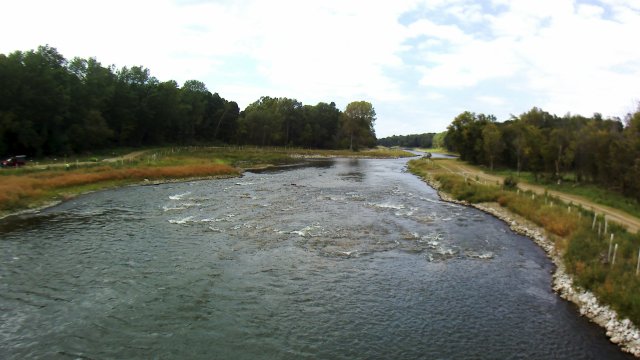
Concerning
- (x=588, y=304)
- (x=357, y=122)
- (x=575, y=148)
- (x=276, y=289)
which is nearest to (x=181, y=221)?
(x=276, y=289)

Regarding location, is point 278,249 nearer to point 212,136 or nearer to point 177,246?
point 177,246

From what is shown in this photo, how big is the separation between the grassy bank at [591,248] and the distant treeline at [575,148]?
10.9 meters

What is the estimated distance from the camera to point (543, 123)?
91.9 metres

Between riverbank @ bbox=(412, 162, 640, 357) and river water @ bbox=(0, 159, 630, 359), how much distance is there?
1.72 ft

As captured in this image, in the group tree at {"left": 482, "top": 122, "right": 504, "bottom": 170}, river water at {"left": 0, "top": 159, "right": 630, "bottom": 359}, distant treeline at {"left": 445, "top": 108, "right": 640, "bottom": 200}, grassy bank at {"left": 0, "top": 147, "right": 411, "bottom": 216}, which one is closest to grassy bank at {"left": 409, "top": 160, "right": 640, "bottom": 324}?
river water at {"left": 0, "top": 159, "right": 630, "bottom": 359}

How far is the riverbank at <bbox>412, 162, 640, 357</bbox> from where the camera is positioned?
1835 centimetres

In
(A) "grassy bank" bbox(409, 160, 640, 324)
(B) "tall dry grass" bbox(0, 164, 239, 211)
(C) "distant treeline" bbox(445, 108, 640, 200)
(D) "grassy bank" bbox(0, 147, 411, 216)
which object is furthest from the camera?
(C) "distant treeline" bbox(445, 108, 640, 200)

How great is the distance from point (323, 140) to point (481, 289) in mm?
169251

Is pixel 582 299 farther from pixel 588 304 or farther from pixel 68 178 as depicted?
pixel 68 178

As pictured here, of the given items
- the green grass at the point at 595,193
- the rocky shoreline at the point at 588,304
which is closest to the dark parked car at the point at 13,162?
the rocky shoreline at the point at 588,304

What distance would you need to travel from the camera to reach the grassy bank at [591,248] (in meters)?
20.5

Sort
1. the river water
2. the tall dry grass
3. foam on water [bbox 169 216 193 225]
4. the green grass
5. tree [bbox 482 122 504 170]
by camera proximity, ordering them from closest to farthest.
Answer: the river water, foam on water [bbox 169 216 193 225], the green grass, the tall dry grass, tree [bbox 482 122 504 170]

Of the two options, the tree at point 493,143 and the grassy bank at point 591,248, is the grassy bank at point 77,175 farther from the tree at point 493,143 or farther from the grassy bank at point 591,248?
the tree at point 493,143

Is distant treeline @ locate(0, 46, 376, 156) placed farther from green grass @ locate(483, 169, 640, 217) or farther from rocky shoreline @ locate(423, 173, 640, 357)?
green grass @ locate(483, 169, 640, 217)
